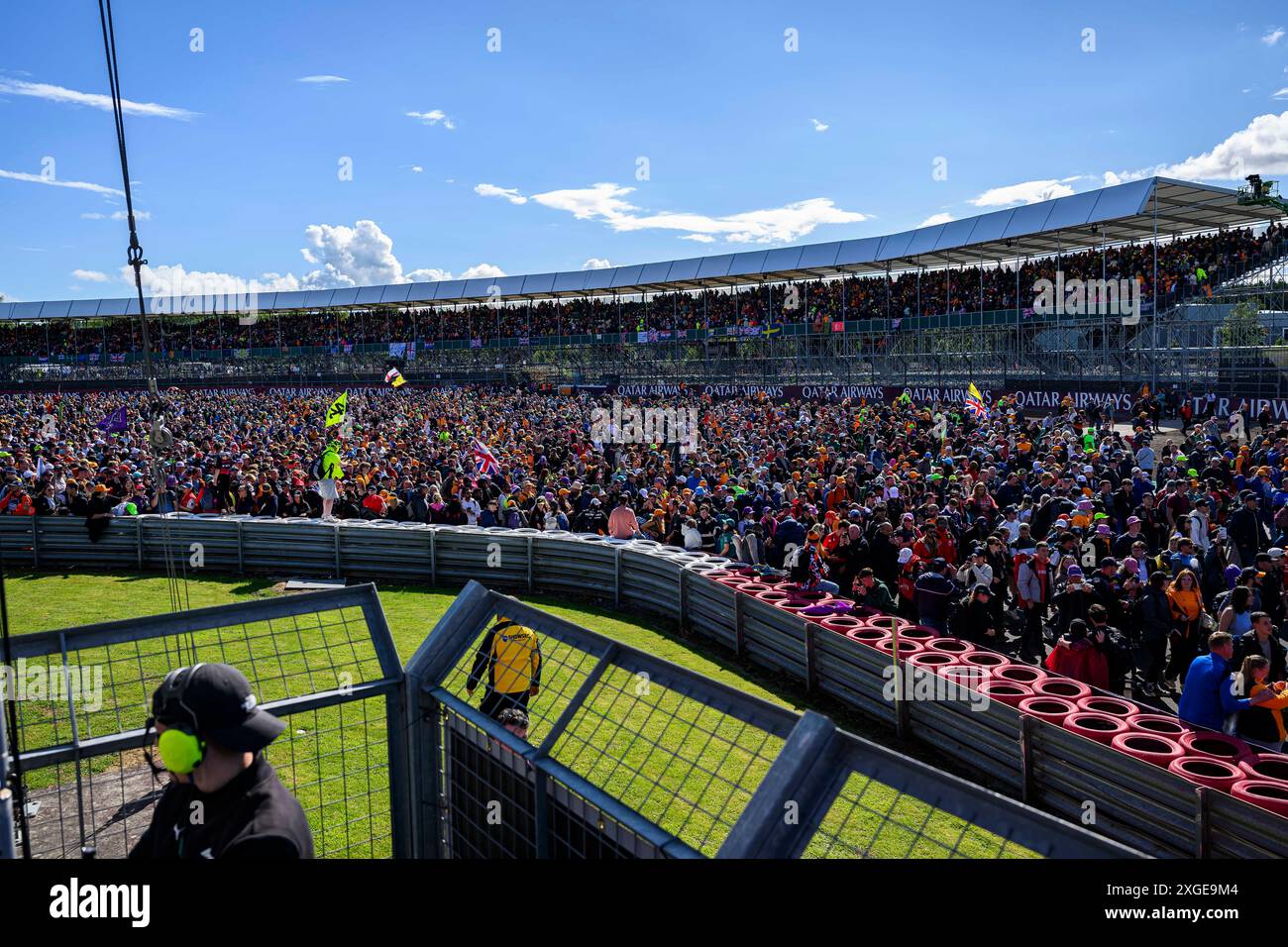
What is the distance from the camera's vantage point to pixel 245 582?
14812mm

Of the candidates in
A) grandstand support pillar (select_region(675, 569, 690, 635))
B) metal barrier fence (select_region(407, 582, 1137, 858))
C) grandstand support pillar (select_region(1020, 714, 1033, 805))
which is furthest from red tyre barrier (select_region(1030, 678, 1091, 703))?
grandstand support pillar (select_region(675, 569, 690, 635))

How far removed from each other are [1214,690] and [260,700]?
698 cm

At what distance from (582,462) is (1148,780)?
52.2 ft

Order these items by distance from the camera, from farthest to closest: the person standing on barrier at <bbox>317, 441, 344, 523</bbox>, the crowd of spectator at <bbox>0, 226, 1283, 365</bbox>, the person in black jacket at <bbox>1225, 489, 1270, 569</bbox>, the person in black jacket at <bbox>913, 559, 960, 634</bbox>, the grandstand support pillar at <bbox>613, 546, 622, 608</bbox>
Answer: the crowd of spectator at <bbox>0, 226, 1283, 365</bbox>, the person standing on barrier at <bbox>317, 441, 344, 523</bbox>, the grandstand support pillar at <bbox>613, 546, 622, 608</bbox>, the person in black jacket at <bbox>1225, 489, 1270, 569</bbox>, the person in black jacket at <bbox>913, 559, 960, 634</bbox>

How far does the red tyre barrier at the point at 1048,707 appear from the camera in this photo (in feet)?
24.4

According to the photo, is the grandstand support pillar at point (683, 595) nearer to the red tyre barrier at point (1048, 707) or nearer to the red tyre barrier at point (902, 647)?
the red tyre barrier at point (902, 647)

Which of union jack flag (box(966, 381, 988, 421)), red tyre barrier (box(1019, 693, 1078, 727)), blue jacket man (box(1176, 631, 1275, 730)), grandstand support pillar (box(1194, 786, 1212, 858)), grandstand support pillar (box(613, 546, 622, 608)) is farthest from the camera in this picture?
union jack flag (box(966, 381, 988, 421))

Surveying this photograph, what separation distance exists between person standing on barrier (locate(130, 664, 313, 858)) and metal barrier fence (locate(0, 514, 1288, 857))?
1.12m

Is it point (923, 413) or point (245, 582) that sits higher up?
point (923, 413)

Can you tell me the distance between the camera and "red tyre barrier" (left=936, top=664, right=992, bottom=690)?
8.22 metres

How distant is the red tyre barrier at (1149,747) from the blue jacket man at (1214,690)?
72 centimetres

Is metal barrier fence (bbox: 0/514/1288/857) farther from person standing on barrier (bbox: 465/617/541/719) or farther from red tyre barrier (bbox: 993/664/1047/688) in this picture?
red tyre barrier (bbox: 993/664/1047/688)
